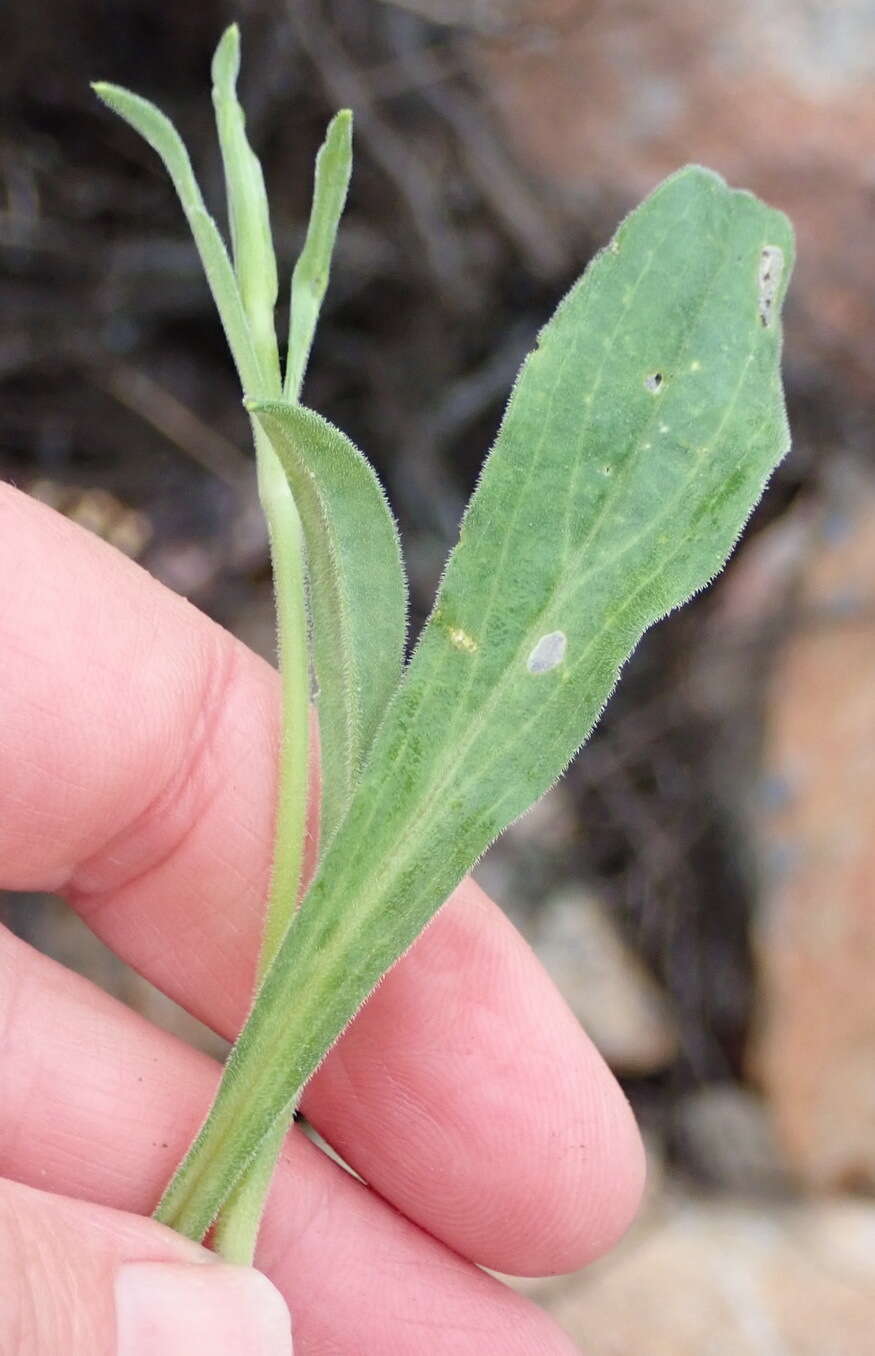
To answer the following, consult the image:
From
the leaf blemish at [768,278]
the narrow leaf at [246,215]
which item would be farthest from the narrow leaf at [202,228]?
the leaf blemish at [768,278]

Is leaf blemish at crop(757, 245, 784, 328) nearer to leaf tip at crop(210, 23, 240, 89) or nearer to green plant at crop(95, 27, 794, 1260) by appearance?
green plant at crop(95, 27, 794, 1260)

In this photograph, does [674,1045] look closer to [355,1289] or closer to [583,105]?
[355,1289]

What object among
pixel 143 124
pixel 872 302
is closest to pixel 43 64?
pixel 143 124

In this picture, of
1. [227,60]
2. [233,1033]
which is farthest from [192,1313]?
[227,60]

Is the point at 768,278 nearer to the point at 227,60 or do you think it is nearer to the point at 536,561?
the point at 536,561

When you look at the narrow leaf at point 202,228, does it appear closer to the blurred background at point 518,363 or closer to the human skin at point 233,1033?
the human skin at point 233,1033

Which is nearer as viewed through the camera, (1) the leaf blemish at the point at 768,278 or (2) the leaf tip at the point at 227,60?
(1) the leaf blemish at the point at 768,278
